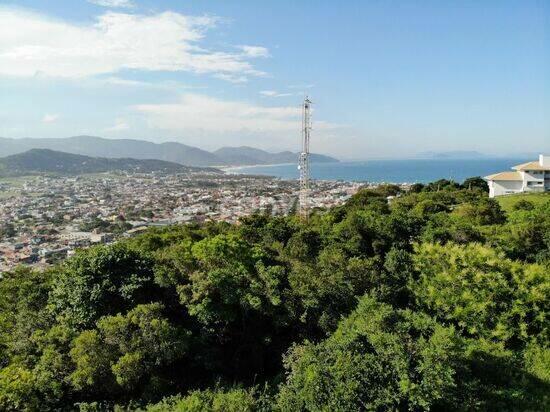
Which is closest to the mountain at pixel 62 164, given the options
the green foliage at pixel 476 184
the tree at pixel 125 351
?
the green foliage at pixel 476 184

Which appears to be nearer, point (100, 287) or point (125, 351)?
point (125, 351)

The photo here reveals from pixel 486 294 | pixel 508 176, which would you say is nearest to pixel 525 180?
pixel 508 176

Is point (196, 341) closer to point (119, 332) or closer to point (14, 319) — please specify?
point (119, 332)

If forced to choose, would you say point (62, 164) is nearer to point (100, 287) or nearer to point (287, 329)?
point (100, 287)

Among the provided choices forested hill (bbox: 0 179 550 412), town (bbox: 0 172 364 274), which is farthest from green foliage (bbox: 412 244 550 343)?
town (bbox: 0 172 364 274)

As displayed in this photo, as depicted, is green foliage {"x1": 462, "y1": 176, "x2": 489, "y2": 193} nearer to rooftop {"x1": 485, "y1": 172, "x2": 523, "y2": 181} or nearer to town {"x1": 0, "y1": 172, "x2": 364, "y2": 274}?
rooftop {"x1": 485, "y1": 172, "x2": 523, "y2": 181}

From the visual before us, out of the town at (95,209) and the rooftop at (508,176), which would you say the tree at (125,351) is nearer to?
the town at (95,209)

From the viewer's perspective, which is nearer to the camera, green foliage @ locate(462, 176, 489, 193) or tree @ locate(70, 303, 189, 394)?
tree @ locate(70, 303, 189, 394)

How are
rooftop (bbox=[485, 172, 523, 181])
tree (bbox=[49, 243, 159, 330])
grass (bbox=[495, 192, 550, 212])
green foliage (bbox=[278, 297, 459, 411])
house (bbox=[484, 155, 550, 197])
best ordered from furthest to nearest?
rooftop (bbox=[485, 172, 523, 181]) < house (bbox=[484, 155, 550, 197]) < grass (bbox=[495, 192, 550, 212]) < tree (bbox=[49, 243, 159, 330]) < green foliage (bbox=[278, 297, 459, 411])
